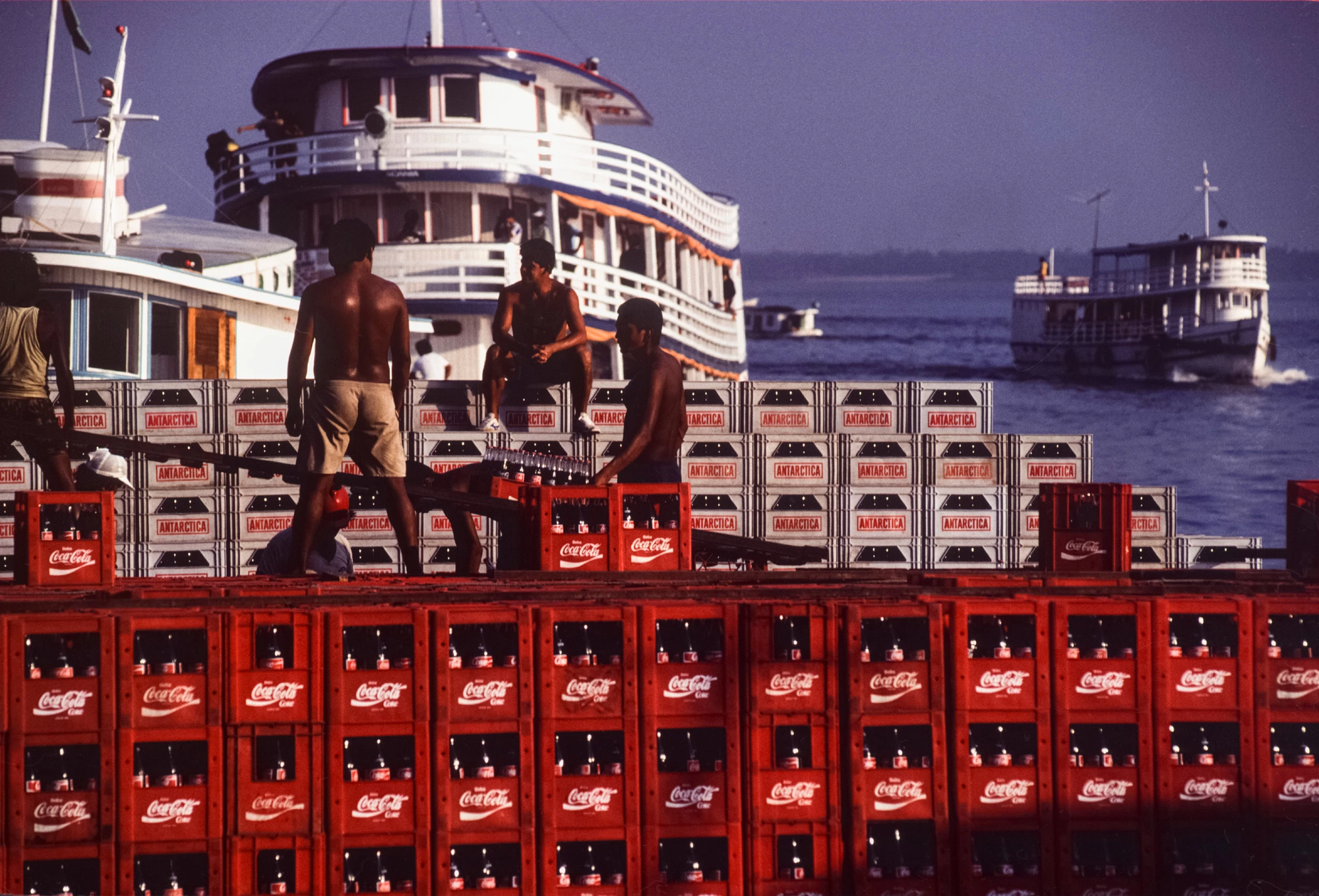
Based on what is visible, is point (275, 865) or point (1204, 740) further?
point (1204, 740)

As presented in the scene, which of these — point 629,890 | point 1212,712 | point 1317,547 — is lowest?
point 629,890

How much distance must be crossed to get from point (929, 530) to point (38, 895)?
9774mm

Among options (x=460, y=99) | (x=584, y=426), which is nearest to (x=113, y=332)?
(x=584, y=426)

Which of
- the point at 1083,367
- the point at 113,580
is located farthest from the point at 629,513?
the point at 1083,367

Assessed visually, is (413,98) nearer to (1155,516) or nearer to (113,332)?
(113,332)

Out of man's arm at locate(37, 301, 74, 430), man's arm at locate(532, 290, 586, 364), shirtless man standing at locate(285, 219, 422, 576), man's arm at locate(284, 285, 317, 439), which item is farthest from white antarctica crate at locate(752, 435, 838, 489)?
man's arm at locate(37, 301, 74, 430)

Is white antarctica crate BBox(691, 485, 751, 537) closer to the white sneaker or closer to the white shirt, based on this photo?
the white sneaker

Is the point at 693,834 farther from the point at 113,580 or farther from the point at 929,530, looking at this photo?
Answer: the point at 929,530

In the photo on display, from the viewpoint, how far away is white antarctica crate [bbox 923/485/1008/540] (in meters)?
14.5

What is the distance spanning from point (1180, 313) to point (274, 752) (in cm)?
6311

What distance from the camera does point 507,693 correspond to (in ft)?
21.7

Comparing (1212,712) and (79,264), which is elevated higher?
(79,264)

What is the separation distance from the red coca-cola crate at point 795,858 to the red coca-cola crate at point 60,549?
154 inches

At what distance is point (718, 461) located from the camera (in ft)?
46.1
